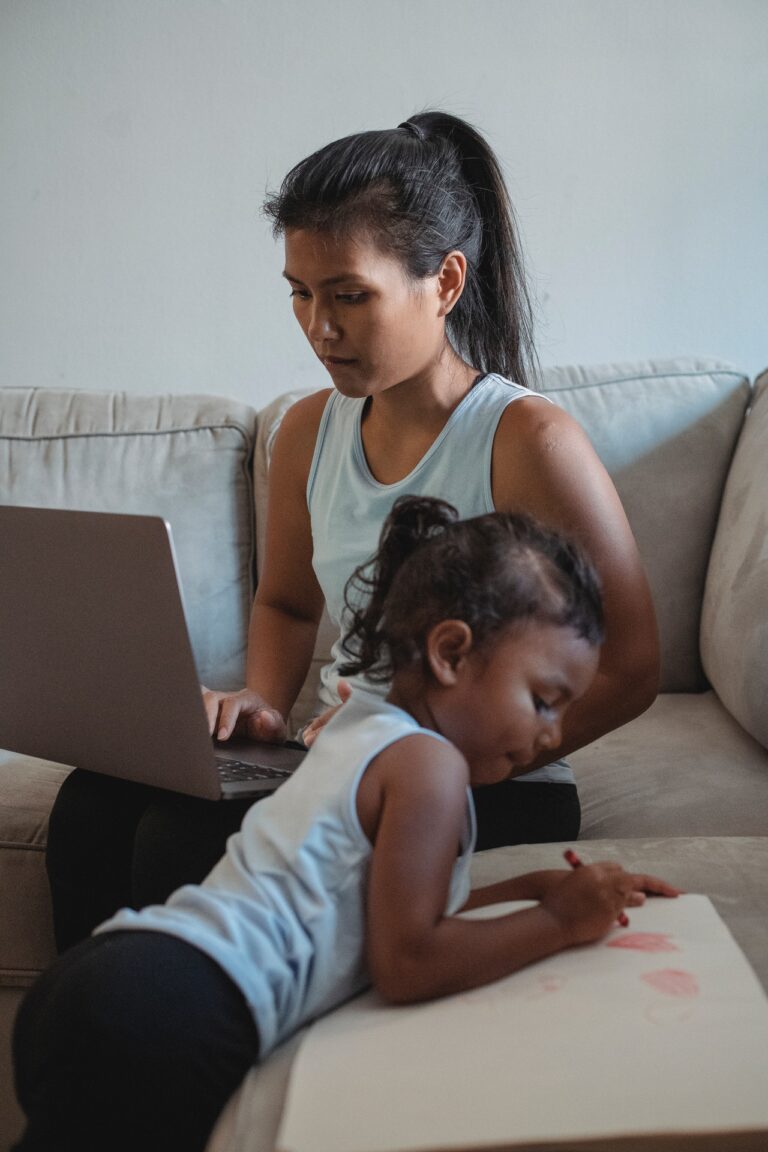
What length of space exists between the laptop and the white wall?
1164mm

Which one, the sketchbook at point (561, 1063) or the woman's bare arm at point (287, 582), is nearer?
the sketchbook at point (561, 1063)

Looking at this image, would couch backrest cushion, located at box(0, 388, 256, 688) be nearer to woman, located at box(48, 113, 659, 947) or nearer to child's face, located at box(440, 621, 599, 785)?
woman, located at box(48, 113, 659, 947)

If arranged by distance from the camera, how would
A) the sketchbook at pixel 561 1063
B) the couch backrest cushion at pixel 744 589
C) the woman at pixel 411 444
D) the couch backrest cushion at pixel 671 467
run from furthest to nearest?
the couch backrest cushion at pixel 671 467, the couch backrest cushion at pixel 744 589, the woman at pixel 411 444, the sketchbook at pixel 561 1063

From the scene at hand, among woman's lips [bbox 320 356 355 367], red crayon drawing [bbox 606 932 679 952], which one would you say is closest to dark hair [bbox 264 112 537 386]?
woman's lips [bbox 320 356 355 367]

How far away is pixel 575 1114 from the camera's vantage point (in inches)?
25.3

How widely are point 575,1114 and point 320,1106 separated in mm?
144

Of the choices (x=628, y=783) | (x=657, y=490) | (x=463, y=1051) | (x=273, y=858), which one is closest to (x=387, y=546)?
(x=273, y=858)

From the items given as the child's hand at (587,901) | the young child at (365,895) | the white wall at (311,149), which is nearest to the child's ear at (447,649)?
the young child at (365,895)

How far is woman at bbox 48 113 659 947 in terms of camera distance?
3.83 feet

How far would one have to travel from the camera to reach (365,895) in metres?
0.82

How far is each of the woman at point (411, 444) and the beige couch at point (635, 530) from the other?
0.13m

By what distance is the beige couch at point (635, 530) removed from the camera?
1.30 m

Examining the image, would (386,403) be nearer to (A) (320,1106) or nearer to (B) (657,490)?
(B) (657,490)

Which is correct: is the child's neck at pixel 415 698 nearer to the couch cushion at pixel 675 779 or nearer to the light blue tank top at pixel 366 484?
the light blue tank top at pixel 366 484
